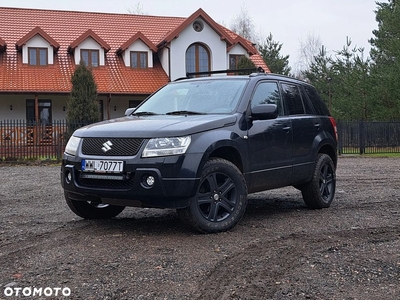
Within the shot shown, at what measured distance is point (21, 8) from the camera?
3077 cm

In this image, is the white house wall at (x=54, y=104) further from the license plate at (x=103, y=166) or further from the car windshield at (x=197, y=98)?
the license plate at (x=103, y=166)

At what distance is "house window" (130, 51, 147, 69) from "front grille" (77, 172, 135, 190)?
78.6ft

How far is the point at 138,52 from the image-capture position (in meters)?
28.8

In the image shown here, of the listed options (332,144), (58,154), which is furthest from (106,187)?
(58,154)

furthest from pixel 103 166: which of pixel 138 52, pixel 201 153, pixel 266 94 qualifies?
pixel 138 52

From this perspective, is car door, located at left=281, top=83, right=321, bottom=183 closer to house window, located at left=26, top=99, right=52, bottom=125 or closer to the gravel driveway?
the gravel driveway

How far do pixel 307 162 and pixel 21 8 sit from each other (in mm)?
27968

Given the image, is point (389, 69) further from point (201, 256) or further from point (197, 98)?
point (201, 256)

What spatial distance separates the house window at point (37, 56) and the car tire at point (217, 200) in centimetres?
2363

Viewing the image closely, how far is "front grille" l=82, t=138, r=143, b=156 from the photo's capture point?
5258 millimetres

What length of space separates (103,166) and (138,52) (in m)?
24.3

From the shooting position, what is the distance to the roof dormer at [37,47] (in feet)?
86.8

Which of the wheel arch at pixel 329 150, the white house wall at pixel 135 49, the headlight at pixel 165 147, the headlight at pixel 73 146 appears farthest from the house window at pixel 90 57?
the headlight at pixel 165 147

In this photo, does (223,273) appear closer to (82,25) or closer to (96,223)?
(96,223)
